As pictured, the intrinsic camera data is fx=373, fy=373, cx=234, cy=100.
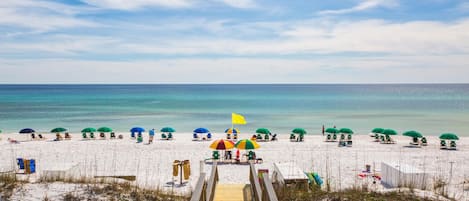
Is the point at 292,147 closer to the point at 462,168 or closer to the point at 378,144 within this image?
the point at 378,144

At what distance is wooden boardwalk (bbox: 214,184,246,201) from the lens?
714 centimetres

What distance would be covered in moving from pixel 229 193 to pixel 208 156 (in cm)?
1126

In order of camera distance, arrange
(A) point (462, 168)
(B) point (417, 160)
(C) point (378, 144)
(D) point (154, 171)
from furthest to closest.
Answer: (C) point (378, 144) → (B) point (417, 160) → (A) point (462, 168) → (D) point (154, 171)

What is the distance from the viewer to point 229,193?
7.58m

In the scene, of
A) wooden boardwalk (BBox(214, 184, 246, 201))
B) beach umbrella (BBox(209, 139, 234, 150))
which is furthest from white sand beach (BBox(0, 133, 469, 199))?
wooden boardwalk (BBox(214, 184, 246, 201))

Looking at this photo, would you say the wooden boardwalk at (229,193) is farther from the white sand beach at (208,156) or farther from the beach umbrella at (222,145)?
the beach umbrella at (222,145)

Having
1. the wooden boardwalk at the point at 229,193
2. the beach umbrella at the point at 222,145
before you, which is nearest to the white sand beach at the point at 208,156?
the beach umbrella at the point at 222,145

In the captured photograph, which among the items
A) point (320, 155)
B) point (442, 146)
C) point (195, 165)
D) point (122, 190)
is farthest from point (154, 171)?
point (442, 146)

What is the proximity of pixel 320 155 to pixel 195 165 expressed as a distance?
22.4 ft

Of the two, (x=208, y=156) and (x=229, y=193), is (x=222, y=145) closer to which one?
(x=208, y=156)

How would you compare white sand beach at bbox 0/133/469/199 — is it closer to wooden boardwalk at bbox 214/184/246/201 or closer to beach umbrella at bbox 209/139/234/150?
beach umbrella at bbox 209/139/234/150

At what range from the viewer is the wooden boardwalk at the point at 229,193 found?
714 centimetres

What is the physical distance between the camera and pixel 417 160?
58.2 ft

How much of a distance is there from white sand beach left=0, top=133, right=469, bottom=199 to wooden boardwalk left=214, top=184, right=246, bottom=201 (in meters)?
4.24
